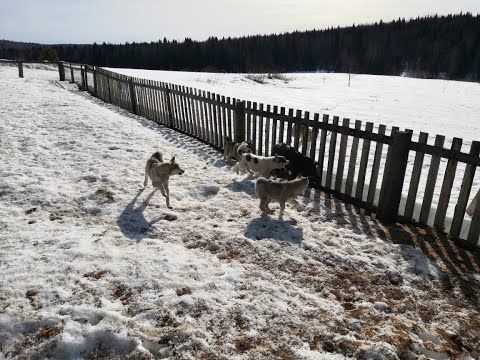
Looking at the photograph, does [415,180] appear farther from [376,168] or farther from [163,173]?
[163,173]

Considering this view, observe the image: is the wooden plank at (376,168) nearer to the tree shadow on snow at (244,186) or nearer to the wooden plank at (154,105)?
the tree shadow on snow at (244,186)

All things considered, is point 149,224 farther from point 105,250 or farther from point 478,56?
point 478,56

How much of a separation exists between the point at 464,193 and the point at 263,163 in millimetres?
3460

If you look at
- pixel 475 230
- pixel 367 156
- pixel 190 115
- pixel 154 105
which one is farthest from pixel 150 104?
pixel 475 230

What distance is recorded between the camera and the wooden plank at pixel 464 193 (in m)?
4.72

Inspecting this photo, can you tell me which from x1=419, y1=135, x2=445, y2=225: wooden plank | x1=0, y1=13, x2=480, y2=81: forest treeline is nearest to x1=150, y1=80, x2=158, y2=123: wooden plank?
x1=419, y1=135, x2=445, y2=225: wooden plank

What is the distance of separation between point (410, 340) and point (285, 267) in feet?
5.08

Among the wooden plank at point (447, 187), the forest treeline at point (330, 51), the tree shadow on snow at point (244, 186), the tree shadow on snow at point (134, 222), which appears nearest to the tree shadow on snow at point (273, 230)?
the tree shadow on snow at point (244, 186)

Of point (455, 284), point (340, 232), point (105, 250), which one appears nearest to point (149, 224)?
point (105, 250)

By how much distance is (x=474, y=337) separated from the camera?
3309 millimetres

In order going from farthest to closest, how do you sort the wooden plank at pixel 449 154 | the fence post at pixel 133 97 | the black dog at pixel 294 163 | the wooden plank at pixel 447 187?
the fence post at pixel 133 97, the black dog at pixel 294 163, the wooden plank at pixel 447 187, the wooden plank at pixel 449 154

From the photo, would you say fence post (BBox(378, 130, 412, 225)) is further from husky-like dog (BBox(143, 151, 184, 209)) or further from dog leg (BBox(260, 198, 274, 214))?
husky-like dog (BBox(143, 151, 184, 209))

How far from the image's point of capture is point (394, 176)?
5574mm

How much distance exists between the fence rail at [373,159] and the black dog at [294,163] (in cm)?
16
